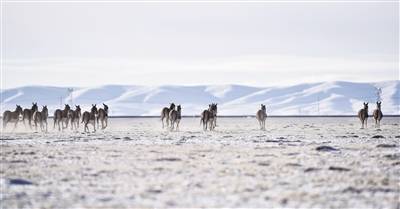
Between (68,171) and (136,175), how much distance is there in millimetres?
2364

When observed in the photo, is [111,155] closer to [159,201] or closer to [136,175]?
[136,175]

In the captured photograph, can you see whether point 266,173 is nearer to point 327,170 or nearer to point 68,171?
point 327,170

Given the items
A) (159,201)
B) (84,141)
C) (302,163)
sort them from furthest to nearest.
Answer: (84,141), (302,163), (159,201)

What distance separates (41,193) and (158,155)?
9702 mm

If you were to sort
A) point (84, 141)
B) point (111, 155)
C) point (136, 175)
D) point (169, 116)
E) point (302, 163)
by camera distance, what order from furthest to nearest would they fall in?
point (169, 116) → point (84, 141) → point (111, 155) → point (302, 163) → point (136, 175)

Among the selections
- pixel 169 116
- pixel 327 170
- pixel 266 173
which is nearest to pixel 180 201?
pixel 266 173

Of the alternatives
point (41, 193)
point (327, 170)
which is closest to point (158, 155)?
point (327, 170)

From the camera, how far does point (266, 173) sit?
20953 millimetres

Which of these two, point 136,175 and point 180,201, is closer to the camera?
point 180,201

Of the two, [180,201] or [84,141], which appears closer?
[180,201]

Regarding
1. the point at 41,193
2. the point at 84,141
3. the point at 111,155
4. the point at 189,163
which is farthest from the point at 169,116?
the point at 41,193

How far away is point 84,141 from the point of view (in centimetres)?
3734

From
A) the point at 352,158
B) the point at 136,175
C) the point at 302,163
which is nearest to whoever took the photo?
the point at 136,175

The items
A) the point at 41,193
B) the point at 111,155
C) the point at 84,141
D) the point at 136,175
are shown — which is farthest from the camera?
the point at 84,141
